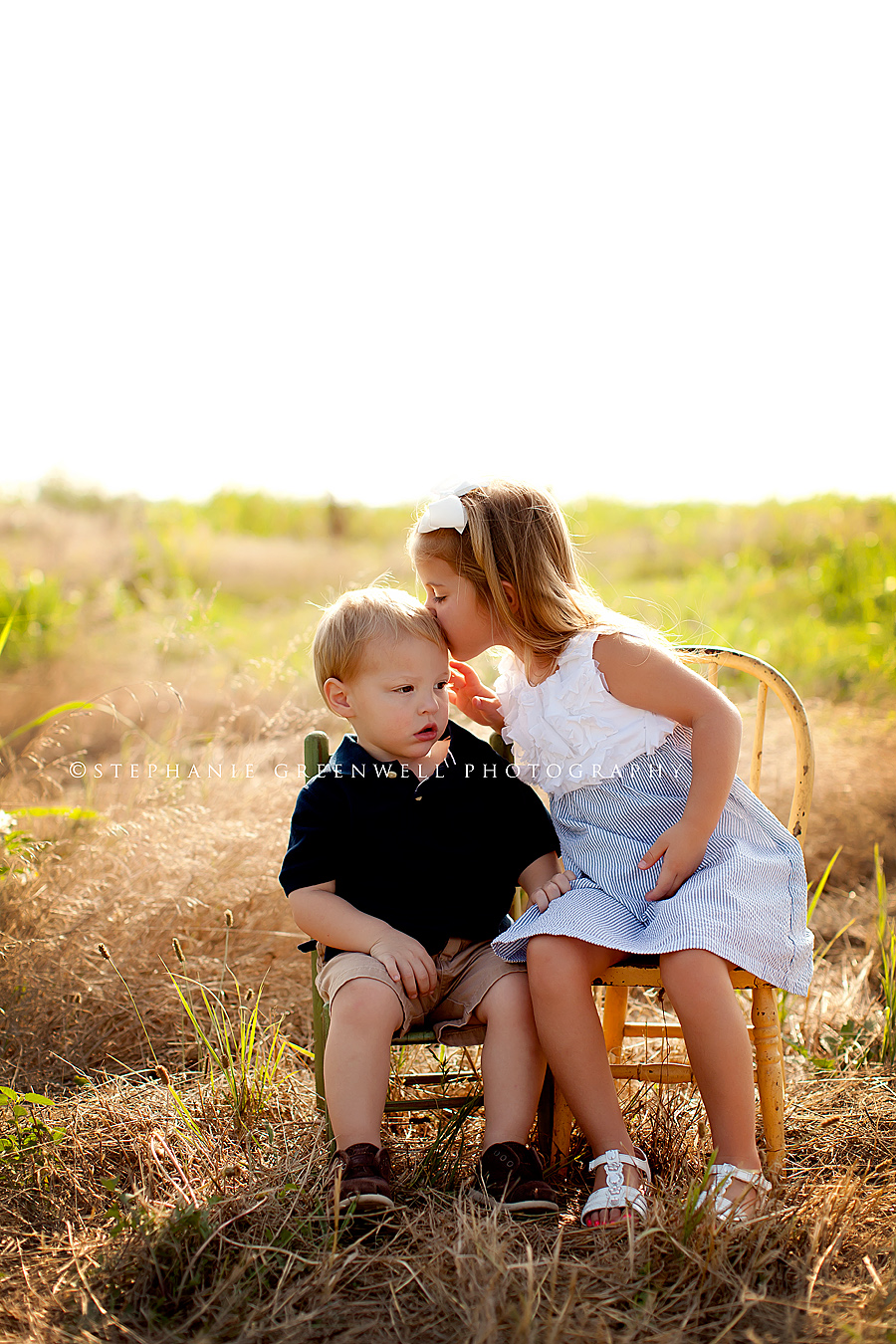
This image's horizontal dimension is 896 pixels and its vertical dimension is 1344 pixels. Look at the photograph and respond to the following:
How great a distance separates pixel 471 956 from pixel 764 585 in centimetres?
645

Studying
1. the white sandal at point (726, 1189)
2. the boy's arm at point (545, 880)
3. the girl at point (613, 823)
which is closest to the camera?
Result: the white sandal at point (726, 1189)

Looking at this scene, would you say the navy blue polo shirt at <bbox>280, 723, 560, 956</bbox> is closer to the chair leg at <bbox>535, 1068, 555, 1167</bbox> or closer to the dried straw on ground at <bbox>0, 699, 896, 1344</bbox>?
the chair leg at <bbox>535, 1068, 555, 1167</bbox>

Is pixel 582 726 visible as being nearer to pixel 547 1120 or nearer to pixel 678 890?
pixel 678 890

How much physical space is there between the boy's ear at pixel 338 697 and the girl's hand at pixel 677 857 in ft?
2.24

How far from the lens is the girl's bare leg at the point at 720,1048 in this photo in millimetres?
1664

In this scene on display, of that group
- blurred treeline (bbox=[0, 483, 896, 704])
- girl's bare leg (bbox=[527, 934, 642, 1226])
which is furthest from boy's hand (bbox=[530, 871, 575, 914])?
blurred treeline (bbox=[0, 483, 896, 704])

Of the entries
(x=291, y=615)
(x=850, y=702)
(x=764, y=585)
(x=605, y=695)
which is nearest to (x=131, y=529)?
(x=291, y=615)

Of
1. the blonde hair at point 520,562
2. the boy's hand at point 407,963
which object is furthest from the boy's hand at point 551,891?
the blonde hair at point 520,562

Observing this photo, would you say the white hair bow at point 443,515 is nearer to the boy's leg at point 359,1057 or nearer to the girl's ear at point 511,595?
the girl's ear at point 511,595

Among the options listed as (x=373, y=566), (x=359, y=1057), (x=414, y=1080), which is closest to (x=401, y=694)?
(x=359, y=1057)

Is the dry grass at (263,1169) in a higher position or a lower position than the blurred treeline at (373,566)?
lower

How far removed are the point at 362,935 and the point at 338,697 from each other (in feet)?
1.59

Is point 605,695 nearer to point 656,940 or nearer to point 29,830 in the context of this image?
point 656,940

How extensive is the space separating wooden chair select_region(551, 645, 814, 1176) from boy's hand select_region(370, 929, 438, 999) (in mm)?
319
